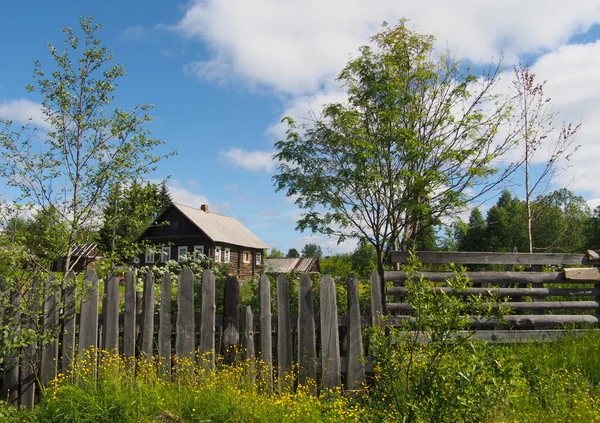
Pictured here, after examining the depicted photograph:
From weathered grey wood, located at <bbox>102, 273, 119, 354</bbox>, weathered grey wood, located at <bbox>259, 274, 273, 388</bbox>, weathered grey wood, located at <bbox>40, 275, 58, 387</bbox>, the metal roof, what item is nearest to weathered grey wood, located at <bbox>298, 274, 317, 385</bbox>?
weathered grey wood, located at <bbox>259, 274, 273, 388</bbox>

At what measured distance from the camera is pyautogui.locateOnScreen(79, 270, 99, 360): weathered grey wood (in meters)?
5.77

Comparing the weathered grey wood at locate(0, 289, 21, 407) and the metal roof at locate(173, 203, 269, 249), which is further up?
the metal roof at locate(173, 203, 269, 249)

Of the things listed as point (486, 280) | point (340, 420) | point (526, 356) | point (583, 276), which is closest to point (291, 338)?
point (340, 420)

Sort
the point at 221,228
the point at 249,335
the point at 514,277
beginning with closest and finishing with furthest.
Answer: the point at 249,335 → the point at 514,277 → the point at 221,228

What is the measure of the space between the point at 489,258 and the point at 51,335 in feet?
20.6

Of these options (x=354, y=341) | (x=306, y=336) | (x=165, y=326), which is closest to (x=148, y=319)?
(x=165, y=326)

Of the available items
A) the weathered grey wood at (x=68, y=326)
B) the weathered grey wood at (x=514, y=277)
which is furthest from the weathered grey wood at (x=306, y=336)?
the weathered grey wood at (x=68, y=326)

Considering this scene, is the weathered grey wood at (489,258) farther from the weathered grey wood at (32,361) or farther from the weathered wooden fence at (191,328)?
the weathered grey wood at (32,361)

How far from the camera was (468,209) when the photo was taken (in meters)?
11.6

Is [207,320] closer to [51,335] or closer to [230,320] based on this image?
[230,320]

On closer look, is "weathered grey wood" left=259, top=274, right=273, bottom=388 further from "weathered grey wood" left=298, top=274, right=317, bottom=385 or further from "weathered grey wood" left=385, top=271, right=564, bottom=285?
"weathered grey wood" left=385, top=271, right=564, bottom=285

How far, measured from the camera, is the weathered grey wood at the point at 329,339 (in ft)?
18.3

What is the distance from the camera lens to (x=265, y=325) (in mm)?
5645

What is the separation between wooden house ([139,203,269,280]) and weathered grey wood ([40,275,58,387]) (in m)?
25.1
